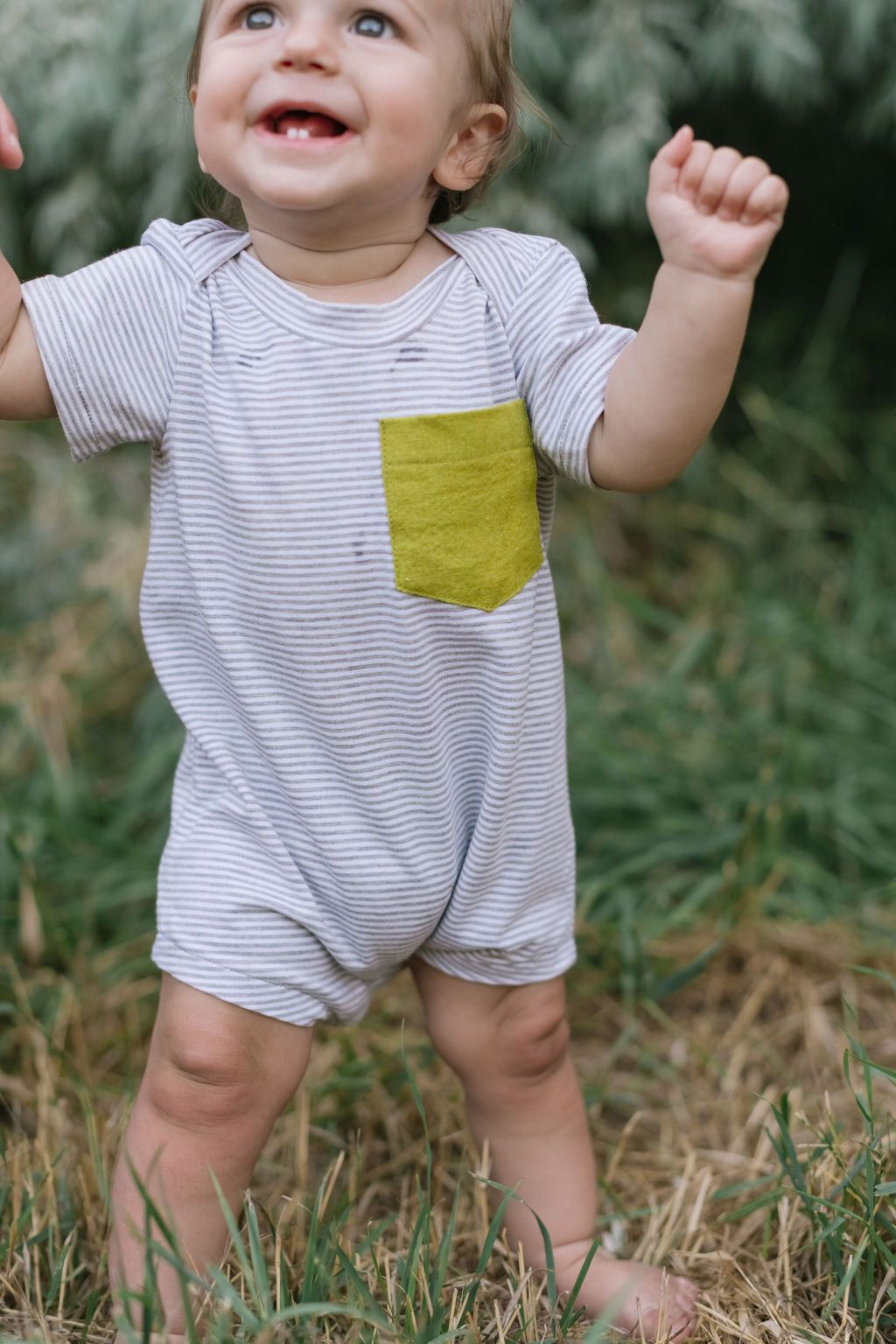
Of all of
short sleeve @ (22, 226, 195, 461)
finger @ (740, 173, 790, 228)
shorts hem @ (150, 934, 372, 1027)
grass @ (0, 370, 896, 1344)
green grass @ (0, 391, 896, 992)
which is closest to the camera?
finger @ (740, 173, 790, 228)

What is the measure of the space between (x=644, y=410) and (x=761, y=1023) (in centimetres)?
126

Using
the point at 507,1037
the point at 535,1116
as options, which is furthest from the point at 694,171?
the point at 535,1116

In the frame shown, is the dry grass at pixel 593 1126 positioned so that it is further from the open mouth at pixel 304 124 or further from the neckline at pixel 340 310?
the open mouth at pixel 304 124

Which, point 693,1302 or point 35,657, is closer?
point 693,1302

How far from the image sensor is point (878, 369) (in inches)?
141

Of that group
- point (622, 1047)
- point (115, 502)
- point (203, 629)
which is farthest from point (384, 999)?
point (115, 502)

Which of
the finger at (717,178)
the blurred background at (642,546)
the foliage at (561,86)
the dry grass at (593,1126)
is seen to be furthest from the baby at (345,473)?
the foliage at (561,86)

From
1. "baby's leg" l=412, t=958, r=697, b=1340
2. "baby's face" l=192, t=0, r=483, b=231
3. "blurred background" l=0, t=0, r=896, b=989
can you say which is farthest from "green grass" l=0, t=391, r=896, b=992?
"baby's face" l=192, t=0, r=483, b=231

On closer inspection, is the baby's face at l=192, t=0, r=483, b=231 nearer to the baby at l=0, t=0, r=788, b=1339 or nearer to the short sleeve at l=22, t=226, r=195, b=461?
the baby at l=0, t=0, r=788, b=1339

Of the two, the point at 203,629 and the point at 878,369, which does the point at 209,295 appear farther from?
the point at 878,369

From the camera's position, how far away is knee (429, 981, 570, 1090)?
63.2 inches

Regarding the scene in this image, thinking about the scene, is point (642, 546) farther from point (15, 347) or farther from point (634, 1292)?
point (15, 347)

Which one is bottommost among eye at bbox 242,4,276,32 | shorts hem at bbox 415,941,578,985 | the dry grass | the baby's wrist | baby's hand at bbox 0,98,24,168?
the dry grass

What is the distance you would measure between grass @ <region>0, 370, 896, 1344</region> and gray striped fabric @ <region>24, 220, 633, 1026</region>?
0.91 feet
